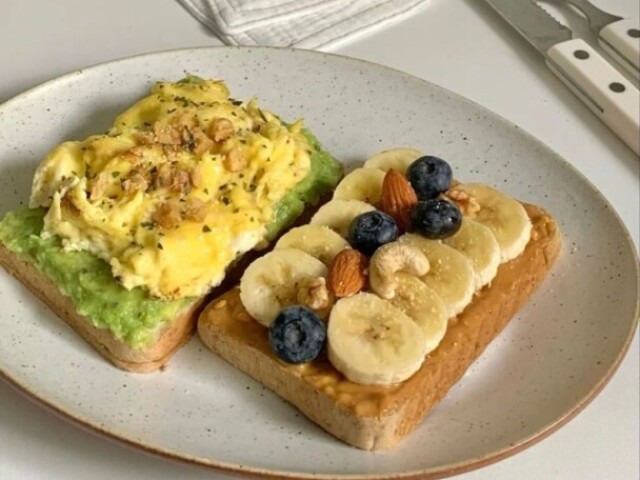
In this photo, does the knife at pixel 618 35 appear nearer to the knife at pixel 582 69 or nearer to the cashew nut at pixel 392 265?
the knife at pixel 582 69

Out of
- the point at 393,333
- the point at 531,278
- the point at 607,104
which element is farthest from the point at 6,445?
the point at 607,104

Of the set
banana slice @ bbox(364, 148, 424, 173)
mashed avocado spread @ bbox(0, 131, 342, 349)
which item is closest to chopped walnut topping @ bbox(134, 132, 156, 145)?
mashed avocado spread @ bbox(0, 131, 342, 349)

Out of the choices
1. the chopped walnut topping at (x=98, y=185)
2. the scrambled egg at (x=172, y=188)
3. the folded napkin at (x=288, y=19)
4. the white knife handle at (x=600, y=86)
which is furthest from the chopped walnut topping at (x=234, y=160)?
the white knife handle at (x=600, y=86)

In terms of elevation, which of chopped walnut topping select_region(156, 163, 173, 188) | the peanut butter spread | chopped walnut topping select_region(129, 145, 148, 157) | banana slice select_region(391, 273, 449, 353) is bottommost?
the peanut butter spread

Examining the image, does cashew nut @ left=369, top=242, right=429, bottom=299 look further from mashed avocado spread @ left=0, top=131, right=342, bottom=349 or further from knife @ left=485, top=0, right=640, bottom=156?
knife @ left=485, top=0, right=640, bottom=156

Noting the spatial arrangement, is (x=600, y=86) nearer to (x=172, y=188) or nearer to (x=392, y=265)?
(x=392, y=265)

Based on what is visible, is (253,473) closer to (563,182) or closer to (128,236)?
(128,236)
